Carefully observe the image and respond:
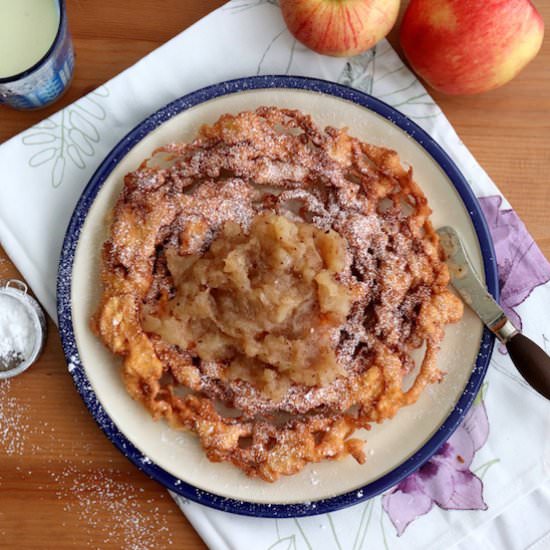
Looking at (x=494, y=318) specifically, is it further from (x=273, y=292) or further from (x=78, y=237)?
(x=78, y=237)

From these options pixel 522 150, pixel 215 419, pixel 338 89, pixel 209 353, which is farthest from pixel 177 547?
pixel 522 150

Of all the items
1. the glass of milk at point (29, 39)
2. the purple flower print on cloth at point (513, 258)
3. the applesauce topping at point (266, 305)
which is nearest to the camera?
the applesauce topping at point (266, 305)

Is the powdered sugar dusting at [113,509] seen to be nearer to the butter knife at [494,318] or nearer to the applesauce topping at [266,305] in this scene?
the applesauce topping at [266,305]

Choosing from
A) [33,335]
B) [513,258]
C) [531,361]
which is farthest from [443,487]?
[33,335]

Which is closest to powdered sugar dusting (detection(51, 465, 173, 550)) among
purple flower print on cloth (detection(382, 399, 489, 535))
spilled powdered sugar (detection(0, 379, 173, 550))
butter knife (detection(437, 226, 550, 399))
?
spilled powdered sugar (detection(0, 379, 173, 550))

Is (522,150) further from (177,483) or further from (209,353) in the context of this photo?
(177,483)

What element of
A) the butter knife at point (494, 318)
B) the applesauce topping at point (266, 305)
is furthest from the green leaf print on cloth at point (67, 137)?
the butter knife at point (494, 318)

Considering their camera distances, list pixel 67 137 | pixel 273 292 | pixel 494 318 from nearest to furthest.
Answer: pixel 273 292 < pixel 494 318 < pixel 67 137
